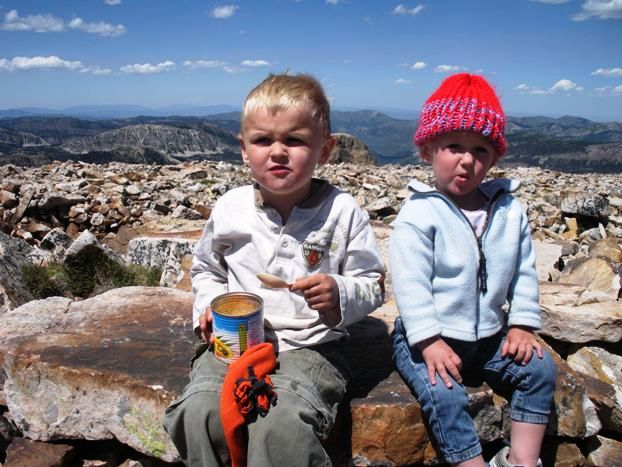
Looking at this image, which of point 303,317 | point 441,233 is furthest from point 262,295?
point 441,233

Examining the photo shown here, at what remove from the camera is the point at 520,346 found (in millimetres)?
2789

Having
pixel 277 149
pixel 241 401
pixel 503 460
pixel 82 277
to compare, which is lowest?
pixel 503 460

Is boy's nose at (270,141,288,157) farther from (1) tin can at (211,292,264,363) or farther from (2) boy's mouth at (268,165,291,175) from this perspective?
(1) tin can at (211,292,264,363)

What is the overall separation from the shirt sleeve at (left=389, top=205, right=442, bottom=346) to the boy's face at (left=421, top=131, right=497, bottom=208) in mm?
325

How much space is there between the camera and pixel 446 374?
8.64 feet

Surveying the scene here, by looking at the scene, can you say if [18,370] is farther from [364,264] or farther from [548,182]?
[548,182]

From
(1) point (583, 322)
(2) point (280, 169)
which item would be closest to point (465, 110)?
(2) point (280, 169)

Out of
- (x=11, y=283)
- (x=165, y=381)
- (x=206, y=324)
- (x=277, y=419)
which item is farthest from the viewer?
(x=11, y=283)

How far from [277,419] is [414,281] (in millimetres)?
1055

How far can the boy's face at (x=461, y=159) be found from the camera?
2768mm

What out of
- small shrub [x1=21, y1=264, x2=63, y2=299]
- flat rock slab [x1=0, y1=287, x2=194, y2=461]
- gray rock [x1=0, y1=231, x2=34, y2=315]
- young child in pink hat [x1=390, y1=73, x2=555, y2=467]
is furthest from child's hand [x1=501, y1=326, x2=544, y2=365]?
small shrub [x1=21, y1=264, x2=63, y2=299]

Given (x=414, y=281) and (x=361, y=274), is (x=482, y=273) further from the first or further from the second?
(x=361, y=274)

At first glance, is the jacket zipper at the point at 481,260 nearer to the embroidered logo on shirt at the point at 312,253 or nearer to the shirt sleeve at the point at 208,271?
the embroidered logo on shirt at the point at 312,253

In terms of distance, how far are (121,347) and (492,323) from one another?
2464 millimetres
